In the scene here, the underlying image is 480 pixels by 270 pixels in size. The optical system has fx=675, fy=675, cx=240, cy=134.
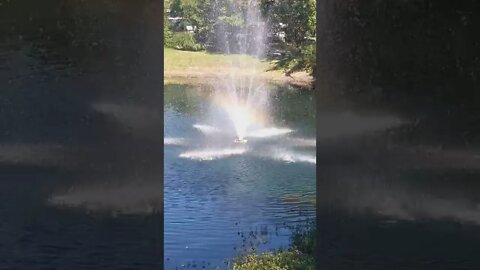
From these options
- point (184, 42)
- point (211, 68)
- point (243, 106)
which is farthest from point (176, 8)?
point (243, 106)

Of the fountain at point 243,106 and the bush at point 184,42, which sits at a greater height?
the bush at point 184,42

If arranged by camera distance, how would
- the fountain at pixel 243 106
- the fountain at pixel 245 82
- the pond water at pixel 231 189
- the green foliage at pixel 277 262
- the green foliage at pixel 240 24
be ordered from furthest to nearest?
the green foliage at pixel 240 24 → the fountain at pixel 245 82 → the fountain at pixel 243 106 → the pond water at pixel 231 189 → the green foliage at pixel 277 262

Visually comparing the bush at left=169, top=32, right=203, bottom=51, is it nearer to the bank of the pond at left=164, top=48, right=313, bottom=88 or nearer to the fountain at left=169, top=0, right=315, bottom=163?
the bank of the pond at left=164, top=48, right=313, bottom=88

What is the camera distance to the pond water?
5566 mm

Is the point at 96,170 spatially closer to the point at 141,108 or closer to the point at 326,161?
the point at 141,108

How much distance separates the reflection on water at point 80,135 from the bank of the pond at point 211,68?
11.0m

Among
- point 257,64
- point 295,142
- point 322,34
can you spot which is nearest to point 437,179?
point 322,34

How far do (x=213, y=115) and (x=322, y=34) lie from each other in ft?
28.4

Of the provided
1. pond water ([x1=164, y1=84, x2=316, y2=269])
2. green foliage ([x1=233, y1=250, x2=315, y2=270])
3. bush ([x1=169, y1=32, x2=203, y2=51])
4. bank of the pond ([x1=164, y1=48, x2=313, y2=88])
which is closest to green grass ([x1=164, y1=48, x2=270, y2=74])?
bank of the pond ([x1=164, y1=48, x2=313, y2=88])

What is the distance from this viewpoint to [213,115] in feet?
36.7

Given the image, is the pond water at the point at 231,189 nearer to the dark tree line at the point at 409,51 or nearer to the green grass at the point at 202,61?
the dark tree line at the point at 409,51

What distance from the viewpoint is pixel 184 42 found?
1614 cm

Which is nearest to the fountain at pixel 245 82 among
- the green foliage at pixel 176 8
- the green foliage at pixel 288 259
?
the green foliage at pixel 176 8

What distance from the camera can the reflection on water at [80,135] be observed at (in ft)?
8.18
